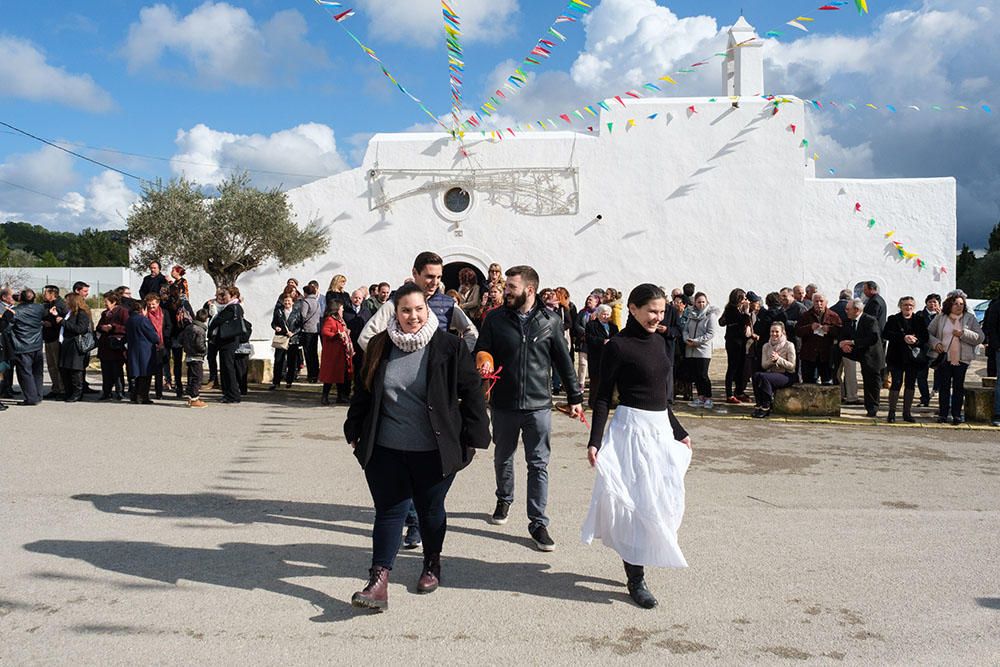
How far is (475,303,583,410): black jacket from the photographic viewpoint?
5.24 meters

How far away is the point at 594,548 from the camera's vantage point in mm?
4984

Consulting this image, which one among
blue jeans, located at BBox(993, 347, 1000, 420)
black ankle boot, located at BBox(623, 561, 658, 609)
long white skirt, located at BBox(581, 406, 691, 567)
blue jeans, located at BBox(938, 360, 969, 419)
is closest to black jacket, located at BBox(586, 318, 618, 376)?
blue jeans, located at BBox(938, 360, 969, 419)

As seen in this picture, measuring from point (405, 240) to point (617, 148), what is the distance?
6654 mm

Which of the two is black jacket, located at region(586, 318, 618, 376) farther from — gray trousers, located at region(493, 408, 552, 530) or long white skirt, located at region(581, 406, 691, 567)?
long white skirt, located at region(581, 406, 691, 567)

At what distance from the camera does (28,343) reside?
1070 cm

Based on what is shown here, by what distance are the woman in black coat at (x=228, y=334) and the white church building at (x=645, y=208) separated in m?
11.2

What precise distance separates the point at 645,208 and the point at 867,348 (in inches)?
481

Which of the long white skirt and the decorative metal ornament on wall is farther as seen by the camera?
the decorative metal ornament on wall

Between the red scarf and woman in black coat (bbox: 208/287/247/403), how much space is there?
0.78 metres

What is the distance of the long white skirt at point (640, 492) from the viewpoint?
13.2 feet

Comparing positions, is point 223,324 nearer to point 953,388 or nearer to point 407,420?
point 407,420

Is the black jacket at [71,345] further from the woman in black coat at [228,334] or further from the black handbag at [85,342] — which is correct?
the woman in black coat at [228,334]

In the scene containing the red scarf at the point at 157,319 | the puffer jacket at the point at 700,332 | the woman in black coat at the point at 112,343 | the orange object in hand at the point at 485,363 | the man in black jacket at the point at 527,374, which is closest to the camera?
the orange object in hand at the point at 485,363

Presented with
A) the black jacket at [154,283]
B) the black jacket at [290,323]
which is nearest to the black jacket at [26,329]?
the black jacket at [154,283]
